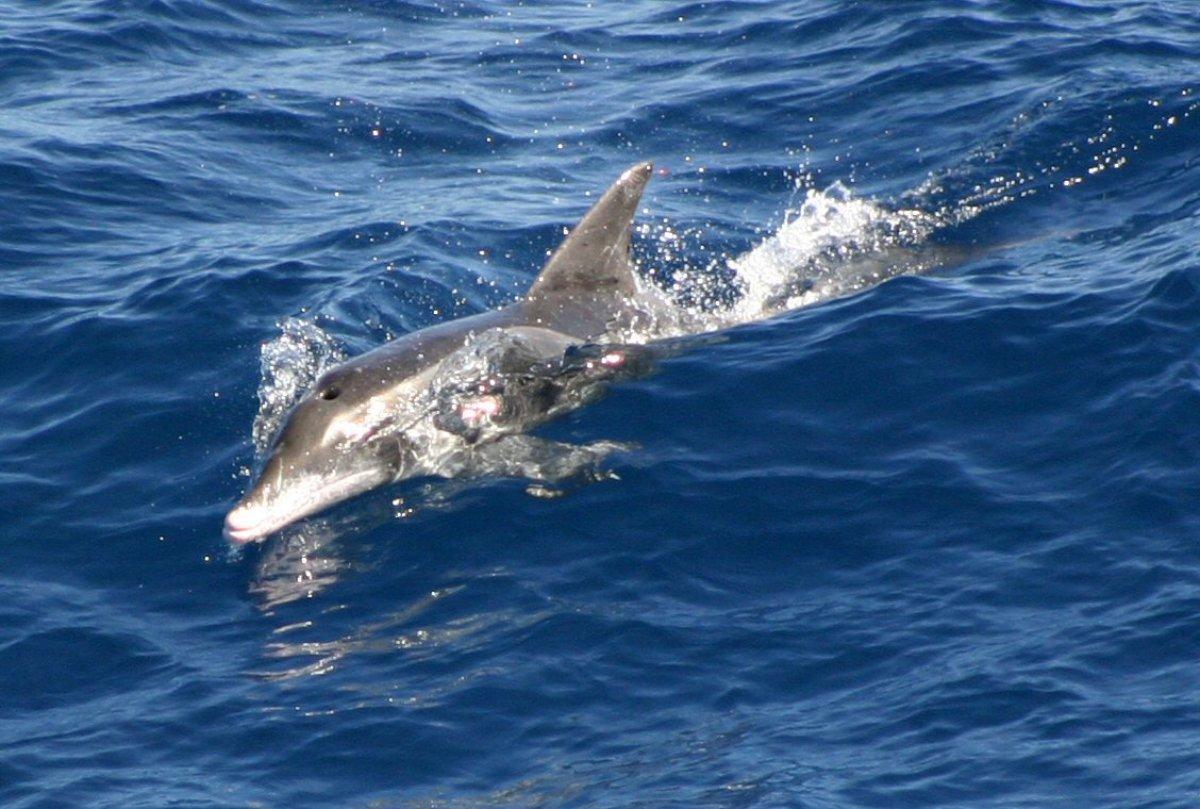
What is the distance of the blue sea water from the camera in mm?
9367

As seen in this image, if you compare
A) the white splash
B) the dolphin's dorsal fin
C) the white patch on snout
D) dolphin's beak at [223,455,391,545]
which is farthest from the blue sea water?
the dolphin's dorsal fin

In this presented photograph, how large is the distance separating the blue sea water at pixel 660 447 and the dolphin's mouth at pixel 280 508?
0.16 meters

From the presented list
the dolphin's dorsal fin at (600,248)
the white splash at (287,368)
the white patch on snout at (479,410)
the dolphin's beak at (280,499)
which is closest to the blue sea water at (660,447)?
the white splash at (287,368)

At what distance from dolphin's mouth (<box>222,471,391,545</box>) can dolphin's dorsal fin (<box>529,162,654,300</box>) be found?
8.77 ft

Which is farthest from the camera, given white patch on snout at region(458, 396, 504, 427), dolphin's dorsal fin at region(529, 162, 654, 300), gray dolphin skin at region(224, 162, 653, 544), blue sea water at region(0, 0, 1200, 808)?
dolphin's dorsal fin at region(529, 162, 654, 300)

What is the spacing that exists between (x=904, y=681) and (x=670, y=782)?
1.55 m

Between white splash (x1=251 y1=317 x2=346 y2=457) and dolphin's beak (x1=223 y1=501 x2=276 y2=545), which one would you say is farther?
white splash (x1=251 y1=317 x2=346 y2=457)

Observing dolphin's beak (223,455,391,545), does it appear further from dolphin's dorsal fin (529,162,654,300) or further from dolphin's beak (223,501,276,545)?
dolphin's dorsal fin (529,162,654,300)

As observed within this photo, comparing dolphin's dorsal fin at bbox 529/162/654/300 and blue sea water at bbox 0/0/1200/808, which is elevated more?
dolphin's dorsal fin at bbox 529/162/654/300

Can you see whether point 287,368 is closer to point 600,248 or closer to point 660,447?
point 600,248

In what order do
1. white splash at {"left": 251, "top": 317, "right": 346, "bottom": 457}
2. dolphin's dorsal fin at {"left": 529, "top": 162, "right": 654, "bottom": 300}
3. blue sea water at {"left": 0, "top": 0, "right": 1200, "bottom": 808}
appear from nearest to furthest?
blue sea water at {"left": 0, "top": 0, "right": 1200, "bottom": 808} → white splash at {"left": 251, "top": 317, "right": 346, "bottom": 457} → dolphin's dorsal fin at {"left": 529, "top": 162, "right": 654, "bottom": 300}

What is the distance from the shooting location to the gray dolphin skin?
464 inches

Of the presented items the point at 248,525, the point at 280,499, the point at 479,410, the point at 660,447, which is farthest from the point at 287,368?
the point at 660,447

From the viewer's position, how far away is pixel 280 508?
11.6 metres
